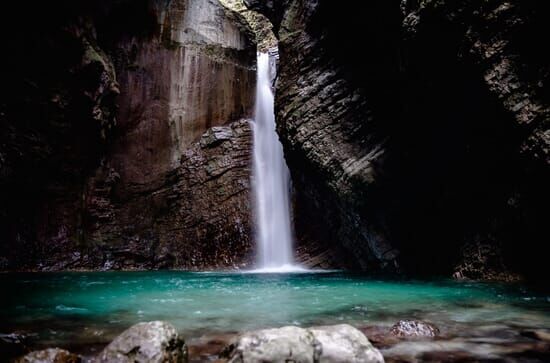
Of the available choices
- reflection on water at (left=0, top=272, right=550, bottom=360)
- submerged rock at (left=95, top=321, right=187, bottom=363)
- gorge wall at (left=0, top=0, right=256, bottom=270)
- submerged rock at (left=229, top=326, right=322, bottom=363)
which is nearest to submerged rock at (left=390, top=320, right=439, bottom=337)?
reflection on water at (left=0, top=272, right=550, bottom=360)

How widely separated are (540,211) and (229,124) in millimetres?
14904

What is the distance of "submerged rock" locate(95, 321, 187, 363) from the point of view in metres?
3.80

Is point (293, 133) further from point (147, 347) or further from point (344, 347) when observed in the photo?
point (147, 347)

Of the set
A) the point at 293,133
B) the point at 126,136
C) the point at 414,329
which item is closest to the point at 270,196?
the point at 293,133

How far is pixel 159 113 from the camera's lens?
854 inches

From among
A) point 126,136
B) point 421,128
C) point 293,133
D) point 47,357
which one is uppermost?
point 126,136

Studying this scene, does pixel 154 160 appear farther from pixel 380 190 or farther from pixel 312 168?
pixel 380 190

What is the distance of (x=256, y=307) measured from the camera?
7836 millimetres

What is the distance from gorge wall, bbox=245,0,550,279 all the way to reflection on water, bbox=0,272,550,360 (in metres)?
2.13

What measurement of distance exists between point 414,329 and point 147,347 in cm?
336

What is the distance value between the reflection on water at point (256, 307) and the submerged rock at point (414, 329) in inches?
9.4

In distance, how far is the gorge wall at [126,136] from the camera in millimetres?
17297

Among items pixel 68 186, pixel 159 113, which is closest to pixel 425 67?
pixel 159 113

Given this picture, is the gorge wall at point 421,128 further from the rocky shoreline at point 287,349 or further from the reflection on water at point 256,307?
the rocky shoreline at point 287,349
